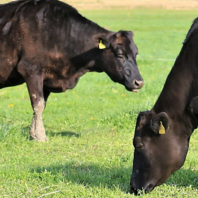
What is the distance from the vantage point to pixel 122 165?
679 centimetres

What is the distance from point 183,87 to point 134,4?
53.0m

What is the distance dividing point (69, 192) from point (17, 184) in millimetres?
734

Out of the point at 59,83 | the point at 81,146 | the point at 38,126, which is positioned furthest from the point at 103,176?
the point at 59,83

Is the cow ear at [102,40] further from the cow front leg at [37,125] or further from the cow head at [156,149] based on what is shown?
the cow head at [156,149]

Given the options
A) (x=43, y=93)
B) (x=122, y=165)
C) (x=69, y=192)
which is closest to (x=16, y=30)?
(x=43, y=93)

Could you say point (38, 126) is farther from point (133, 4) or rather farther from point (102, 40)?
point (133, 4)

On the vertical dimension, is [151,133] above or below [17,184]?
above

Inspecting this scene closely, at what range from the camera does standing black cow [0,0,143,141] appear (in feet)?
29.0

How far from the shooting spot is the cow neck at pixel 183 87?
5414 mm

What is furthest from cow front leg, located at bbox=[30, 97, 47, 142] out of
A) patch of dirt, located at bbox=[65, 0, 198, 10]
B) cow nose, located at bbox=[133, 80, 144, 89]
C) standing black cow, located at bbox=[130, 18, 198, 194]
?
patch of dirt, located at bbox=[65, 0, 198, 10]

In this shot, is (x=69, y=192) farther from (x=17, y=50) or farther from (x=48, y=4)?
(x=48, y=4)

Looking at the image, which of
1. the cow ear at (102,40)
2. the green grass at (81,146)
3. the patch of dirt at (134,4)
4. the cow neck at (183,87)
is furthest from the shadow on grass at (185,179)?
the patch of dirt at (134,4)

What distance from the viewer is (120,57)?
9039 mm

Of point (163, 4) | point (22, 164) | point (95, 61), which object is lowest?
point (163, 4)
